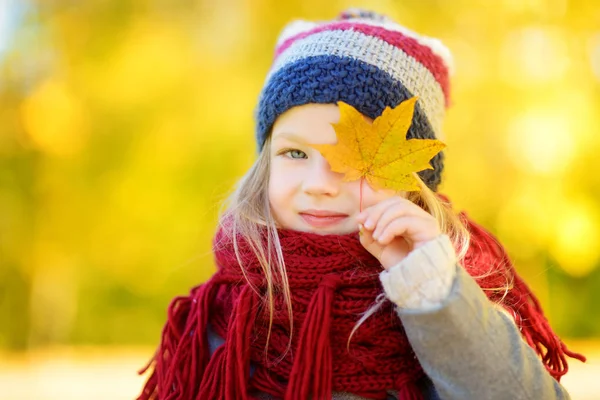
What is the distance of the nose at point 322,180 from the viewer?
1.54 meters

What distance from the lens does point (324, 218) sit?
1.60 m

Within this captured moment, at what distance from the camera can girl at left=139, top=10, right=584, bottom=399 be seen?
1.33 meters

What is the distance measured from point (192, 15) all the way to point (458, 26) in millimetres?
2272

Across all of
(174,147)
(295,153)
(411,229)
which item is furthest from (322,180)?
(174,147)

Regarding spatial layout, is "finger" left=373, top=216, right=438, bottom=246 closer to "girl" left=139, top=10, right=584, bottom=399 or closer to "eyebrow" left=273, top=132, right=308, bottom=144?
"girl" left=139, top=10, right=584, bottom=399

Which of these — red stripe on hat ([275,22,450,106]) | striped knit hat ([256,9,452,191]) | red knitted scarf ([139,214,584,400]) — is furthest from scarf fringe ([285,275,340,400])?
red stripe on hat ([275,22,450,106])

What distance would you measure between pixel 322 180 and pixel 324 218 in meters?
0.11

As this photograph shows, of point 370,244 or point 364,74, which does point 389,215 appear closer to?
point 370,244

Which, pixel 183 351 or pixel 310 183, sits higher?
pixel 310 183

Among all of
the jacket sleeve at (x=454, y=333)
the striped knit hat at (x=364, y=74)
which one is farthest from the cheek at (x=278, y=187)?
the jacket sleeve at (x=454, y=333)

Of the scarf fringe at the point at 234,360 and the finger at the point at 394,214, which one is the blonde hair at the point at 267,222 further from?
the finger at the point at 394,214

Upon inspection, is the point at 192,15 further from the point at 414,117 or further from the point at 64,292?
the point at 414,117

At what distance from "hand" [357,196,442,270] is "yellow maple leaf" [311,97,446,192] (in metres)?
0.07

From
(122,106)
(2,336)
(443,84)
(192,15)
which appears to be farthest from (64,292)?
(443,84)
